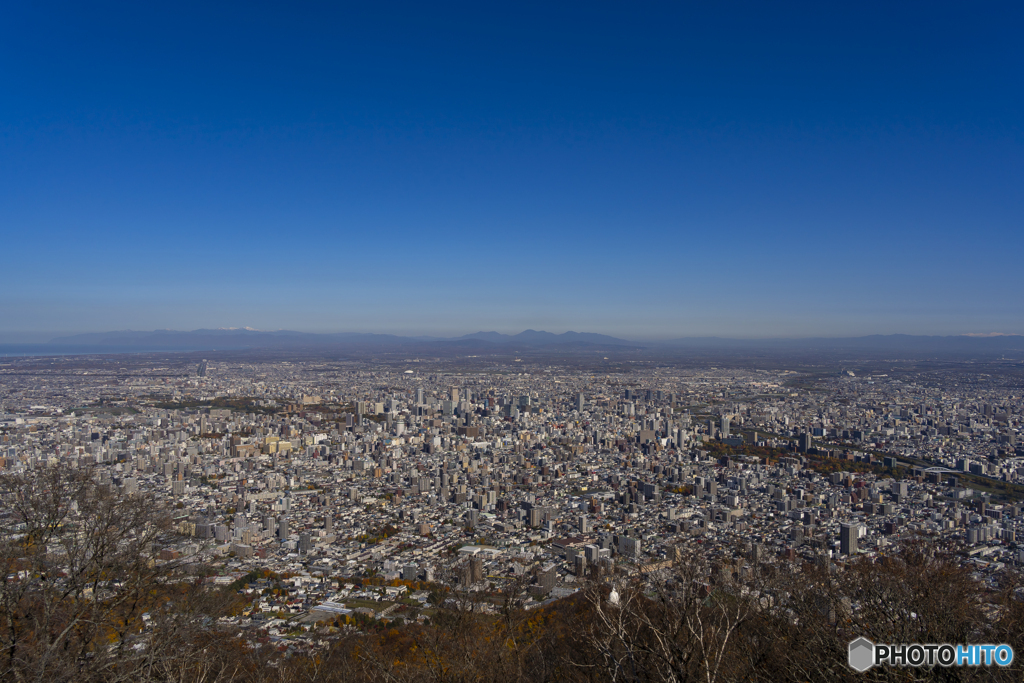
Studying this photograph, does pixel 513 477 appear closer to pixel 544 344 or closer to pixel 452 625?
pixel 452 625

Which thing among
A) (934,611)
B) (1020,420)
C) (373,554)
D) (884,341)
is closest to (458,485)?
(373,554)

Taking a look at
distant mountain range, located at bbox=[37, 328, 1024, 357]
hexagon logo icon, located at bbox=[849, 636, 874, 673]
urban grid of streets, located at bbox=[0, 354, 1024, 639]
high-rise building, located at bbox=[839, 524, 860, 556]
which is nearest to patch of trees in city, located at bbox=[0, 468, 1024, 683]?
hexagon logo icon, located at bbox=[849, 636, 874, 673]

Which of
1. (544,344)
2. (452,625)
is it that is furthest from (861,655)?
(544,344)

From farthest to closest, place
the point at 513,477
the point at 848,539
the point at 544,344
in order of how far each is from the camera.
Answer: the point at 544,344, the point at 513,477, the point at 848,539

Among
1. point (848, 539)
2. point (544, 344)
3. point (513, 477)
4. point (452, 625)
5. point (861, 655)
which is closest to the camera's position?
point (861, 655)

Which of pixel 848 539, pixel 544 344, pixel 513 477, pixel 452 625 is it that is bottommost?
pixel 513 477

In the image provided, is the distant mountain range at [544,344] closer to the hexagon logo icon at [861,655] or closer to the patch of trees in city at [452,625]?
the patch of trees in city at [452,625]

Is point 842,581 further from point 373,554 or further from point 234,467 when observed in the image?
point 234,467
